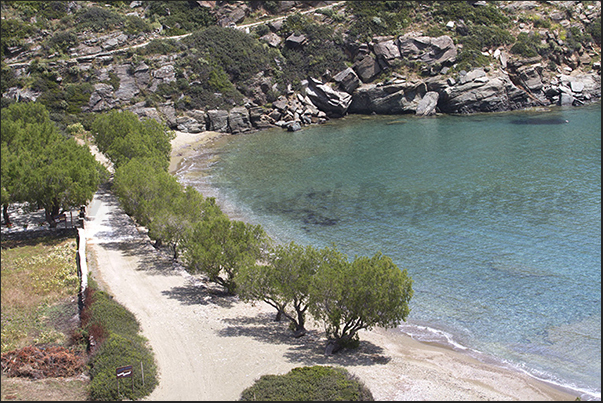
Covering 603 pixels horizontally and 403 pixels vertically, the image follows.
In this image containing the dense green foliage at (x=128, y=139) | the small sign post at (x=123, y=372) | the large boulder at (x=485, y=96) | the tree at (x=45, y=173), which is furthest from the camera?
the large boulder at (x=485, y=96)

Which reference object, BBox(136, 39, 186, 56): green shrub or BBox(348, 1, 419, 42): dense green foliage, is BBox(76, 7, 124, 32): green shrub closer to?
BBox(136, 39, 186, 56): green shrub

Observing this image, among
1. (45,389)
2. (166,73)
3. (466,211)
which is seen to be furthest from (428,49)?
(45,389)

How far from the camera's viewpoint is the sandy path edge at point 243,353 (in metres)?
21.8

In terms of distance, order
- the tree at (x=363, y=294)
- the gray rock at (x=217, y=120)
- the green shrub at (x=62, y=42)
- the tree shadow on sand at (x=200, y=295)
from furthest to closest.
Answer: the green shrub at (x=62, y=42)
the gray rock at (x=217, y=120)
the tree shadow on sand at (x=200, y=295)
the tree at (x=363, y=294)

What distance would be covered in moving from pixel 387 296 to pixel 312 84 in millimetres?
74920

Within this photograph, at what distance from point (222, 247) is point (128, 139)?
85.9 feet

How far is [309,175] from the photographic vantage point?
61.2m

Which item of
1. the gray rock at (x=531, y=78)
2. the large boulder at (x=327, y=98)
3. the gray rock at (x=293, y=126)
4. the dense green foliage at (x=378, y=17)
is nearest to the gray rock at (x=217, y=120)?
the gray rock at (x=293, y=126)

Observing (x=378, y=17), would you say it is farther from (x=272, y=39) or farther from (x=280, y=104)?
(x=280, y=104)

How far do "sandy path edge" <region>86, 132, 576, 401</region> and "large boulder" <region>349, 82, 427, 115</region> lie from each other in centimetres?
6596

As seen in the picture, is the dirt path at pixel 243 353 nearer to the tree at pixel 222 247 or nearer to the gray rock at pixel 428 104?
the tree at pixel 222 247

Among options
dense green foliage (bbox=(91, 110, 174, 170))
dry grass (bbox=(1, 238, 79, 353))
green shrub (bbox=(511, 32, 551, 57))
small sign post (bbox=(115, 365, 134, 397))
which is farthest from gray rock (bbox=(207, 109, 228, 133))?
small sign post (bbox=(115, 365, 134, 397))

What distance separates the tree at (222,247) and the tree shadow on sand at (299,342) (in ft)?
10.7

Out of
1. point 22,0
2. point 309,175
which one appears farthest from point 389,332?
point 22,0
